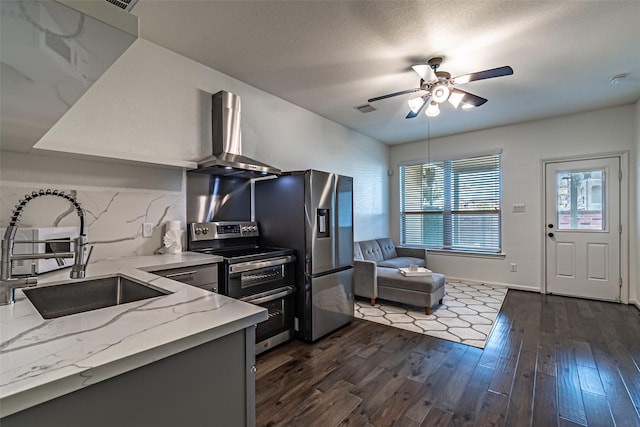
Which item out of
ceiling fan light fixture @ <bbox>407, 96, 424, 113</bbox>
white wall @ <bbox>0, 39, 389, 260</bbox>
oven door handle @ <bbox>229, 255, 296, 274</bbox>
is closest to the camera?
white wall @ <bbox>0, 39, 389, 260</bbox>

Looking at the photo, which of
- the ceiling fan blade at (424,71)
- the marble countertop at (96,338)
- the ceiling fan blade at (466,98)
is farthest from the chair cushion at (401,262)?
the marble countertop at (96,338)

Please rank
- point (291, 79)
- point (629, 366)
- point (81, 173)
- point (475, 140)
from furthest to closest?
point (475, 140) → point (291, 79) → point (629, 366) → point (81, 173)

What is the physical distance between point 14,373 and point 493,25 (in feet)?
10.2

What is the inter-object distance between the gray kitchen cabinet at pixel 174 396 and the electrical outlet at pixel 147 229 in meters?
1.96

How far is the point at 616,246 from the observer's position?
4.00 meters

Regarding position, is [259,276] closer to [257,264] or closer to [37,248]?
[257,264]

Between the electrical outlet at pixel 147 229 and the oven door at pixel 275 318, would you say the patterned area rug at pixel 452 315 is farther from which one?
the electrical outlet at pixel 147 229

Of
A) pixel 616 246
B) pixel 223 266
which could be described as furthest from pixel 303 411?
pixel 616 246

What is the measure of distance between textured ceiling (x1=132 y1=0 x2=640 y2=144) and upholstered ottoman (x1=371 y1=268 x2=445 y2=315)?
89.5 inches

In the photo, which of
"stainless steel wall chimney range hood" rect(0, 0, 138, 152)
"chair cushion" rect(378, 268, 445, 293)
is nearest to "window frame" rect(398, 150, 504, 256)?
"chair cushion" rect(378, 268, 445, 293)

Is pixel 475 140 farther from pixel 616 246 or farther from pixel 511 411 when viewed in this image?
pixel 511 411

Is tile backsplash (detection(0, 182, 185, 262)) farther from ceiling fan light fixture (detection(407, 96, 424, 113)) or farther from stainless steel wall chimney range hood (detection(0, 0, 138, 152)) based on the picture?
ceiling fan light fixture (detection(407, 96, 424, 113))

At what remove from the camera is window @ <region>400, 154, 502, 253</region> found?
498 centimetres

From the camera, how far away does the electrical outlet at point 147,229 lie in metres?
2.42
